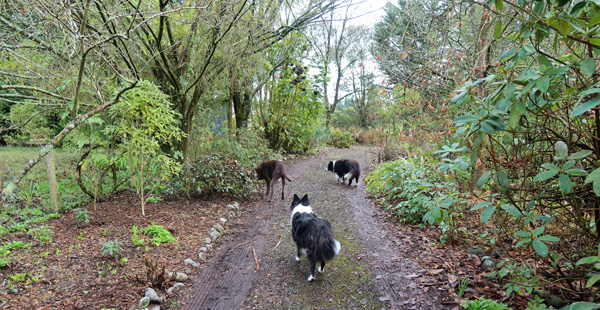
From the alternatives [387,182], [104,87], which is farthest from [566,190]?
[104,87]

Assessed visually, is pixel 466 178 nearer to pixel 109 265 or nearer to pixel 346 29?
pixel 109 265

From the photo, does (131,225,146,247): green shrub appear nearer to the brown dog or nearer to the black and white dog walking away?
the black and white dog walking away

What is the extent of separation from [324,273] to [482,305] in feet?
5.71

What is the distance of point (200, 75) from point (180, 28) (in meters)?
1.08

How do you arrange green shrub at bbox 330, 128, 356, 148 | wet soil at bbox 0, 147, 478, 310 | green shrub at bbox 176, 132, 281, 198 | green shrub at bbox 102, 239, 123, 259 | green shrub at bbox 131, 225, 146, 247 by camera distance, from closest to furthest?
wet soil at bbox 0, 147, 478, 310 < green shrub at bbox 102, 239, 123, 259 < green shrub at bbox 131, 225, 146, 247 < green shrub at bbox 176, 132, 281, 198 < green shrub at bbox 330, 128, 356, 148

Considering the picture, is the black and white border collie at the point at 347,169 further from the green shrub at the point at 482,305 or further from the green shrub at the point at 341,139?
the green shrub at the point at 341,139

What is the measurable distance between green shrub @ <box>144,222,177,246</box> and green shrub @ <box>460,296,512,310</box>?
393cm

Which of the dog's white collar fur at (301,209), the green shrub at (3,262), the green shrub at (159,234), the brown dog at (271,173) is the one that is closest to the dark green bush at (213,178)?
the brown dog at (271,173)

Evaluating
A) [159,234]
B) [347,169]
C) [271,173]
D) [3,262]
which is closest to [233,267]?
[159,234]

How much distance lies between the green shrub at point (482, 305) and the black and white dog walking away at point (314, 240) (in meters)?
1.32

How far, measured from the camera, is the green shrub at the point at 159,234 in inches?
163

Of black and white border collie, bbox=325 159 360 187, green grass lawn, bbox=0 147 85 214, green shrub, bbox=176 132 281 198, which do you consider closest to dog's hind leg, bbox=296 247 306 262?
green shrub, bbox=176 132 281 198

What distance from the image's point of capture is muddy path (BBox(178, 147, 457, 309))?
9.79 ft

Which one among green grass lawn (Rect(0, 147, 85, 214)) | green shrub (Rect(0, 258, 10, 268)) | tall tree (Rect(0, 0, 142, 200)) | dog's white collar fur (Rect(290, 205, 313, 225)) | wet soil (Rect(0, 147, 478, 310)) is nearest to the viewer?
wet soil (Rect(0, 147, 478, 310))
